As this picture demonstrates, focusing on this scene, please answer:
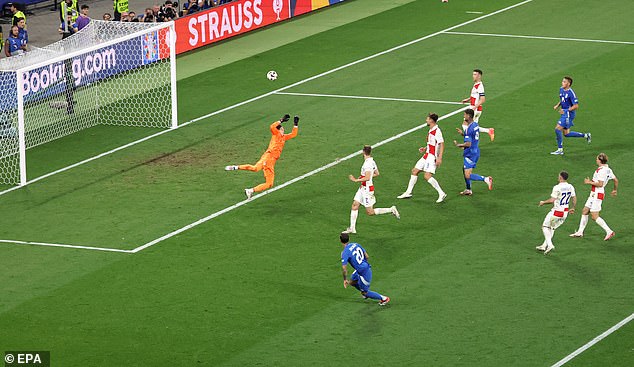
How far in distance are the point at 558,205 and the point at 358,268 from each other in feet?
15.3

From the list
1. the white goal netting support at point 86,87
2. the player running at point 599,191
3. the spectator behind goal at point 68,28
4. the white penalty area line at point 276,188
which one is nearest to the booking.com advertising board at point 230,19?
the white goal netting support at point 86,87

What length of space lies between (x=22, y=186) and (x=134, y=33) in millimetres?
6135

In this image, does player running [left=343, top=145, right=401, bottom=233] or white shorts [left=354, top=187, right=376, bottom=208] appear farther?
white shorts [left=354, top=187, right=376, bottom=208]

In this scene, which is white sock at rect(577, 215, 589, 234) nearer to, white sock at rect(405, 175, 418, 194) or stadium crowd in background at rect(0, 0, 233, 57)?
white sock at rect(405, 175, 418, 194)

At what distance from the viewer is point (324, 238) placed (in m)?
26.0

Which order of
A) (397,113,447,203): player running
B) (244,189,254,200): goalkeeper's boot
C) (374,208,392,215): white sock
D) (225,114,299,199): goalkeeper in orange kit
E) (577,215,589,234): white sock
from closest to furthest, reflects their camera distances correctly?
(577,215,589,234): white sock → (374,208,392,215): white sock → (397,113,447,203): player running → (225,114,299,199): goalkeeper in orange kit → (244,189,254,200): goalkeeper's boot

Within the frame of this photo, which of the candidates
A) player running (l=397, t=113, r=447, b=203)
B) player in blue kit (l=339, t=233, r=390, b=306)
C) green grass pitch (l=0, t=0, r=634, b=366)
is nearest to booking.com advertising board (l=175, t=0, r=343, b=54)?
green grass pitch (l=0, t=0, r=634, b=366)

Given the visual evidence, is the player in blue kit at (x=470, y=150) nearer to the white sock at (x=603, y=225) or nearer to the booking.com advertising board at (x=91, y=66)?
the white sock at (x=603, y=225)

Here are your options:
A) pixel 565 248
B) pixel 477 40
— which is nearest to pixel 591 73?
pixel 477 40

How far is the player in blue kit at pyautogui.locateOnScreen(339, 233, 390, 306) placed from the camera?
21734 millimetres

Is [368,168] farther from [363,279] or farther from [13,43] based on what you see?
[13,43]

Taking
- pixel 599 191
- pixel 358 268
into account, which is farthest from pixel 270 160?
pixel 599 191

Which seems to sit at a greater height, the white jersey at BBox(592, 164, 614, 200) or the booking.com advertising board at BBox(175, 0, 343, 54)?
the white jersey at BBox(592, 164, 614, 200)

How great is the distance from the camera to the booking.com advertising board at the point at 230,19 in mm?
42344
